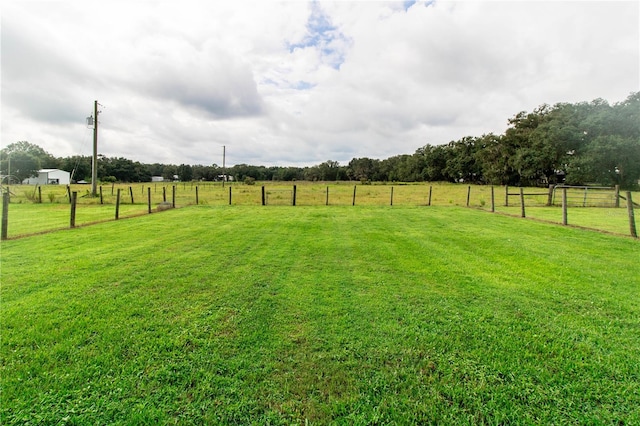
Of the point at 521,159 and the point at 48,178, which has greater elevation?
the point at 521,159

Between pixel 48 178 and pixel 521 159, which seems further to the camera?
pixel 48 178

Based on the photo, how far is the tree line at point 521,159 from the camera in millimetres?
38781

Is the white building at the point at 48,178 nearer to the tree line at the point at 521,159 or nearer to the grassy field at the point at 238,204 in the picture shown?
the tree line at the point at 521,159

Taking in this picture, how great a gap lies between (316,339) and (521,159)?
6052 cm

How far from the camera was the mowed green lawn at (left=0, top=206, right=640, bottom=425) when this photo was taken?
216 cm

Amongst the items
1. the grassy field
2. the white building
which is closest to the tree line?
the white building

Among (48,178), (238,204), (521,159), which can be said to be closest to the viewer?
(238,204)

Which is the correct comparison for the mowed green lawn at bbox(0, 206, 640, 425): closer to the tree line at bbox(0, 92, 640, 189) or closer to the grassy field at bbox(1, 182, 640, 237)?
the grassy field at bbox(1, 182, 640, 237)

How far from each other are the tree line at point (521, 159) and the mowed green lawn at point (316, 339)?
1022 inches

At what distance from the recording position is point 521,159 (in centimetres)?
5112

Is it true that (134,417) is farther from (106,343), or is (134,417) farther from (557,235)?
(557,235)

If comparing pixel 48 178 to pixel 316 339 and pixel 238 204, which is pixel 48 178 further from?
pixel 316 339

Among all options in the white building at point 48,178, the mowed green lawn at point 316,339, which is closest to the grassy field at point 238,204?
the mowed green lawn at point 316,339

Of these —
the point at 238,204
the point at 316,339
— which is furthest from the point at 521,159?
the point at 316,339
